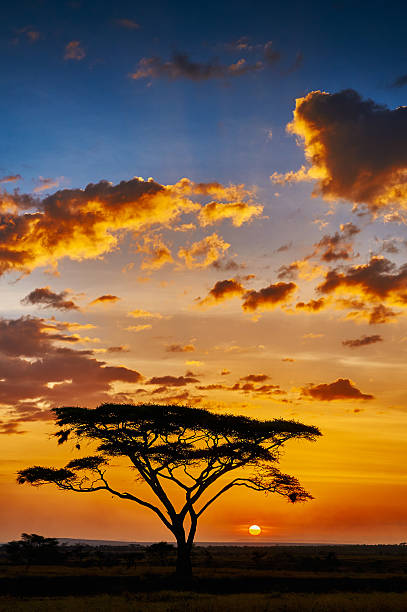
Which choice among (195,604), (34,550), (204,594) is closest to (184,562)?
(204,594)

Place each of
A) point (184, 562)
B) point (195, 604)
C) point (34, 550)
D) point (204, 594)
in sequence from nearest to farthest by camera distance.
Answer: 1. point (195, 604)
2. point (204, 594)
3. point (184, 562)
4. point (34, 550)

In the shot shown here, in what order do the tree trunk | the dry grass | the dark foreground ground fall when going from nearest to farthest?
the dry grass → the dark foreground ground → the tree trunk

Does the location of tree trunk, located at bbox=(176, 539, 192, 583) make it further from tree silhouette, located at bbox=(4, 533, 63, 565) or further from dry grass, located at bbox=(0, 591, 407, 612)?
tree silhouette, located at bbox=(4, 533, 63, 565)

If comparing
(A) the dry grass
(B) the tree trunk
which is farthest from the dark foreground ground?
(B) the tree trunk

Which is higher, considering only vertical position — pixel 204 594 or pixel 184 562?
pixel 184 562

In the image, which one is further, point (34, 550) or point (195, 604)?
point (34, 550)

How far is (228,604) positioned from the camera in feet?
85.7

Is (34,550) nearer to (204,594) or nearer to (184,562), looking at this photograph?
(184,562)

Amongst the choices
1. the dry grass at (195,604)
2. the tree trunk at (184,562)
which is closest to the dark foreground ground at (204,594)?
the dry grass at (195,604)

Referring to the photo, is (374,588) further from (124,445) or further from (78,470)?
(78,470)

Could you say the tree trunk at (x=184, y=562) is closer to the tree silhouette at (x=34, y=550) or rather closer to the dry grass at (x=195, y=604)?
the dry grass at (x=195, y=604)

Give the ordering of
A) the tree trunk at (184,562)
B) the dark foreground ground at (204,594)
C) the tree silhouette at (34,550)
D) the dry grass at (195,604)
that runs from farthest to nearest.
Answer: the tree silhouette at (34,550) < the tree trunk at (184,562) < the dark foreground ground at (204,594) < the dry grass at (195,604)

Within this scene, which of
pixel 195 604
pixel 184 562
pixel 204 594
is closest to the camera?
pixel 195 604

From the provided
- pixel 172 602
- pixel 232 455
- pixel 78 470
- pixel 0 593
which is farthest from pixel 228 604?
pixel 78 470
